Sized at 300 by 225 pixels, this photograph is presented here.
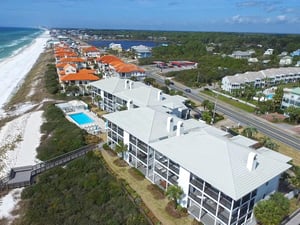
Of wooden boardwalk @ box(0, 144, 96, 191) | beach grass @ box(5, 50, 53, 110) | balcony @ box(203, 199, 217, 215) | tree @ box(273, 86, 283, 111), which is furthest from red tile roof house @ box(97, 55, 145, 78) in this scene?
balcony @ box(203, 199, 217, 215)

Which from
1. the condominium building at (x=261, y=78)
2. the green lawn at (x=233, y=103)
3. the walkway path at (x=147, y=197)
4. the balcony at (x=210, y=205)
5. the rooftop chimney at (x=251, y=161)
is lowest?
the walkway path at (x=147, y=197)

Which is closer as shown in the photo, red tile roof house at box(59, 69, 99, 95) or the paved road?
the paved road

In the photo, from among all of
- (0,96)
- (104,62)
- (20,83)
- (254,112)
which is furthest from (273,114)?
(20,83)

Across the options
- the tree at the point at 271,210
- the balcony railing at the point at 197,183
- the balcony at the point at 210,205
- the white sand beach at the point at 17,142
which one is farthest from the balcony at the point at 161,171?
the white sand beach at the point at 17,142

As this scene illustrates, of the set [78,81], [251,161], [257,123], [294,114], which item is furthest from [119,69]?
[251,161]

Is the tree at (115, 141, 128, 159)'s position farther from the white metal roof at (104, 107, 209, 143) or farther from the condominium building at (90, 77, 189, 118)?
the condominium building at (90, 77, 189, 118)

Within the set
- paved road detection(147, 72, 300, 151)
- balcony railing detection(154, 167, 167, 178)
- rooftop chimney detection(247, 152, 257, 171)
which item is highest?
rooftop chimney detection(247, 152, 257, 171)

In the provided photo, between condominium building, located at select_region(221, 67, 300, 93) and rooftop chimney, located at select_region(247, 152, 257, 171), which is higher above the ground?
rooftop chimney, located at select_region(247, 152, 257, 171)

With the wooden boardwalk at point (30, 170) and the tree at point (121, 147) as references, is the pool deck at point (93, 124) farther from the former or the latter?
the tree at point (121, 147)
